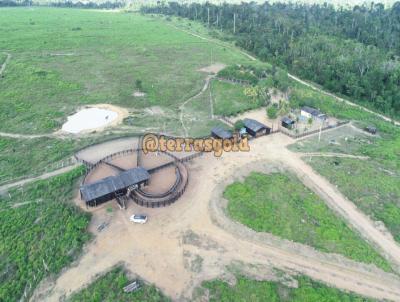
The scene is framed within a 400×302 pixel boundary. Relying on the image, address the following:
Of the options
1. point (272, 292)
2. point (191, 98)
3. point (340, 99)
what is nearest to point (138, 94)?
point (191, 98)

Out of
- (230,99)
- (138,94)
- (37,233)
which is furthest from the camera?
(138,94)

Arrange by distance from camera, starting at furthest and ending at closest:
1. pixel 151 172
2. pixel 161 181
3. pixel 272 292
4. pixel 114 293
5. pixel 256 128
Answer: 1. pixel 256 128
2. pixel 151 172
3. pixel 161 181
4. pixel 272 292
5. pixel 114 293

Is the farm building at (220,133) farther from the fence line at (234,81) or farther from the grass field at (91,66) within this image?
the fence line at (234,81)

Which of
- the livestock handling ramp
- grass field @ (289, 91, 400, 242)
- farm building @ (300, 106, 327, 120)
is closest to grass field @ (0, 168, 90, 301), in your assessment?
the livestock handling ramp

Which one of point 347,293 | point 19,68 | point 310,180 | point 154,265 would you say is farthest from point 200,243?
point 19,68

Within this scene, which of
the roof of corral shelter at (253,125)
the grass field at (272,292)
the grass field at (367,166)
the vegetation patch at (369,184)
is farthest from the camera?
the roof of corral shelter at (253,125)

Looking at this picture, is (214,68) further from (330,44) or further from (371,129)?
(371,129)

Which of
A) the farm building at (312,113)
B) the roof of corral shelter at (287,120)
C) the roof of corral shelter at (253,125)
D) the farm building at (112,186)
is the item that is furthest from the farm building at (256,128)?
the farm building at (112,186)
